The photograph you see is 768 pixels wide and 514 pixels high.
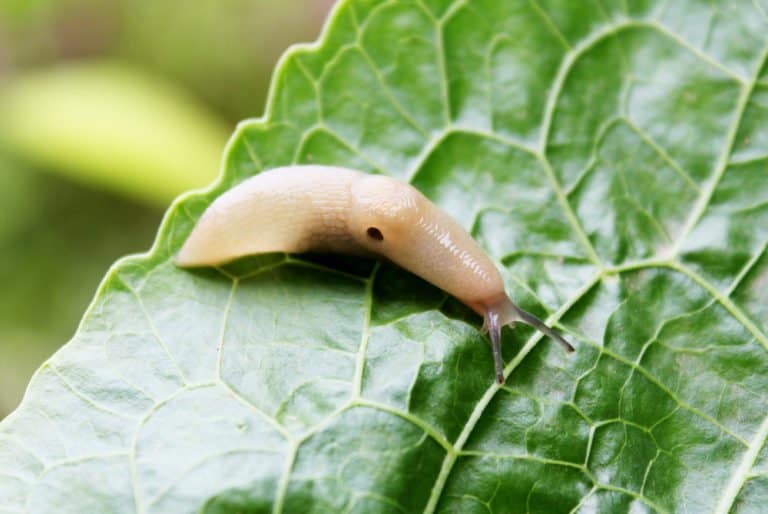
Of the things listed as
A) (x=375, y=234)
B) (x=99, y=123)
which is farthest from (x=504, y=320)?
(x=99, y=123)

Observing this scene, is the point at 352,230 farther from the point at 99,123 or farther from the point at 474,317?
the point at 99,123

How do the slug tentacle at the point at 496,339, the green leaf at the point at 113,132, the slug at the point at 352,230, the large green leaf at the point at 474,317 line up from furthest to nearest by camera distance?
1. the green leaf at the point at 113,132
2. the slug at the point at 352,230
3. the slug tentacle at the point at 496,339
4. the large green leaf at the point at 474,317

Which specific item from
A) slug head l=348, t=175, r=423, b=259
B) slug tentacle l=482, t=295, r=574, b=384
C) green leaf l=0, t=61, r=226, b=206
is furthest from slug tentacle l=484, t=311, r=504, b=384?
green leaf l=0, t=61, r=226, b=206

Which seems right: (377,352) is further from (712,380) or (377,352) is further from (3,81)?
(3,81)

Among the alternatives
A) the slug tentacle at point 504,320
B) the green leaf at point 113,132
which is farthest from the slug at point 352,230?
the green leaf at point 113,132

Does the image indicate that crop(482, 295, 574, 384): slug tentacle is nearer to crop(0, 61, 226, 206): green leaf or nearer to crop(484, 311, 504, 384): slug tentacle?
crop(484, 311, 504, 384): slug tentacle

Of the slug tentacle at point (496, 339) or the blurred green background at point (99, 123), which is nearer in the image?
the slug tentacle at point (496, 339)

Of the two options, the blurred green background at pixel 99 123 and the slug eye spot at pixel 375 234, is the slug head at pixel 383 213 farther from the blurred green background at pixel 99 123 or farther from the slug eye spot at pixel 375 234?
the blurred green background at pixel 99 123
